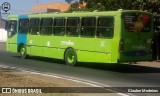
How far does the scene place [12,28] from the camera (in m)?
27.3

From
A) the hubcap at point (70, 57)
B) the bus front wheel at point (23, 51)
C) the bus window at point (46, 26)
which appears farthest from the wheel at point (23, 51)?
the hubcap at point (70, 57)

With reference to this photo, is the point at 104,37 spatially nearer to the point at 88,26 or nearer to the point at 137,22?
the point at 88,26

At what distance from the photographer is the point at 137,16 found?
63.8 feet

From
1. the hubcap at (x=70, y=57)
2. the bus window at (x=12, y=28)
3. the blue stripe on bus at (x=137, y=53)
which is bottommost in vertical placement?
the hubcap at (x=70, y=57)

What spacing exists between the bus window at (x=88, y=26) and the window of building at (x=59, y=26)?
1756 mm

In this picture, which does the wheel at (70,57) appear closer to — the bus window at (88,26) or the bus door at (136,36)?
the bus window at (88,26)

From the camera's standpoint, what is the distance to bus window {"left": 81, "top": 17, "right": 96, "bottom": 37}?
20.3 m

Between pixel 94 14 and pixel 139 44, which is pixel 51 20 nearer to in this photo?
pixel 94 14

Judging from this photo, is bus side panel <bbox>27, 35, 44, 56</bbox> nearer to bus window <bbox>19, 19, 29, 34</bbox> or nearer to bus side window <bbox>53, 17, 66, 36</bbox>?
bus window <bbox>19, 19, 29, 34</bbox>

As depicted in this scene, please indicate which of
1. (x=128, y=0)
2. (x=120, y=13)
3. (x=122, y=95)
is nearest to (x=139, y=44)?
(x=120, y=13)

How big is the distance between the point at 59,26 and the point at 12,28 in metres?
5.49

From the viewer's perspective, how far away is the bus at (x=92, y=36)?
1897 cm

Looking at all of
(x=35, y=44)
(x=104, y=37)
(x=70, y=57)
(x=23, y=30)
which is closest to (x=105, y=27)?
(x=104, y=37)

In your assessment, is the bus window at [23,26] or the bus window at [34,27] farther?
the bus window at [23,26]
